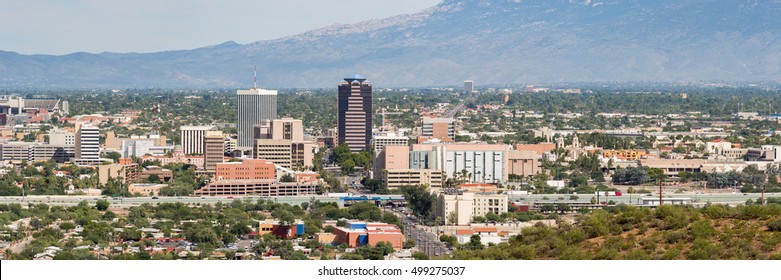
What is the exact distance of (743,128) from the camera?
66.7m

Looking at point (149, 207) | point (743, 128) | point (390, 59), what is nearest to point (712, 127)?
point (743, 128)

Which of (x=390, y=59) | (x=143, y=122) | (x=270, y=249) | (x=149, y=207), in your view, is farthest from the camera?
(x=390, y=59)

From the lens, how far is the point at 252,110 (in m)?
58.3

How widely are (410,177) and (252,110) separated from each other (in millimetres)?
19477

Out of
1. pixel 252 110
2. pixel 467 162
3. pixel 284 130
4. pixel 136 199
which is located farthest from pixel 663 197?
pixel 252 110

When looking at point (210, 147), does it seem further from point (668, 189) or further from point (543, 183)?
point (668, 189)

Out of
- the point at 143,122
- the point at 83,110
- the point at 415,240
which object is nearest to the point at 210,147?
the point at 415,240

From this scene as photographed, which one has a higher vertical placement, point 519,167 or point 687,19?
point 687,19

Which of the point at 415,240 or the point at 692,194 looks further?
the point at 692,194

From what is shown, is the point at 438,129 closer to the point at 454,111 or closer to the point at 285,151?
the point at 285,151

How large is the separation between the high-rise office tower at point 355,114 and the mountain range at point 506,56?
344ft

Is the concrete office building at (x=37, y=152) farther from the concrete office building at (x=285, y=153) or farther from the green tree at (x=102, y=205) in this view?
the green tree at (x=102, y=205)

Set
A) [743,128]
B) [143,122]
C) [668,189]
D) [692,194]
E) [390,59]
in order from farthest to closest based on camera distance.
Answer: [390,59] → [143,122] → [743,128] → [668,189] → [692,194]

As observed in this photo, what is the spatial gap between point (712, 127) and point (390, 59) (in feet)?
337
